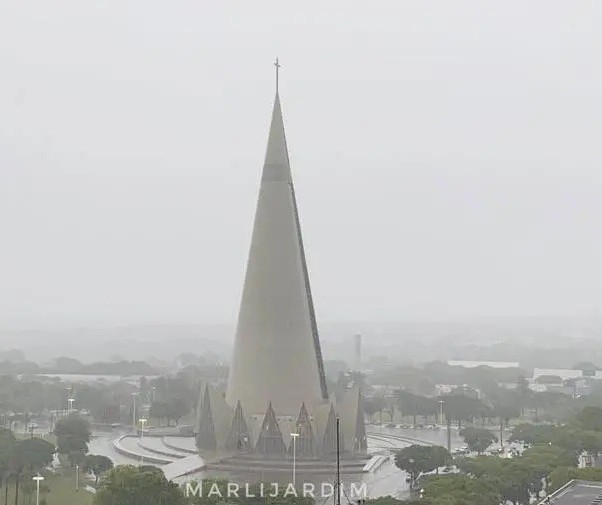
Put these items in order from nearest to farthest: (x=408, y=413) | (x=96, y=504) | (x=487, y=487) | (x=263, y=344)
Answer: (x=96, y=504), (x=487, y=487), (x=263, y=344), (x=408, y=413)

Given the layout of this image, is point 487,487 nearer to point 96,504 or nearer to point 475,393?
point 96,504

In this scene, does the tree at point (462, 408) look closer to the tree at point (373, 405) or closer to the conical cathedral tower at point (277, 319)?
the tree at point (373, 405)

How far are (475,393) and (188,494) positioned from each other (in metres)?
37.0

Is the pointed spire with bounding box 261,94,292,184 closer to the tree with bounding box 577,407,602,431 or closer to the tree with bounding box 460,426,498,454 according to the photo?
the tree with bounding box 460,426,498,454

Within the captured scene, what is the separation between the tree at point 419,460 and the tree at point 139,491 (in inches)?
366

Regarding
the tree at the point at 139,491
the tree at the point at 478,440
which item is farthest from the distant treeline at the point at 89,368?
the tree at the point at 139,491

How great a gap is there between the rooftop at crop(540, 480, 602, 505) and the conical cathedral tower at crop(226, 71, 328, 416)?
9.13 metres

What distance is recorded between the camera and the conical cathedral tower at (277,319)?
28.3 m

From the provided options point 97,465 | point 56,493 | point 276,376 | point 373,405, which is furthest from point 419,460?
point 373,405

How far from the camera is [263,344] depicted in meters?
28.8

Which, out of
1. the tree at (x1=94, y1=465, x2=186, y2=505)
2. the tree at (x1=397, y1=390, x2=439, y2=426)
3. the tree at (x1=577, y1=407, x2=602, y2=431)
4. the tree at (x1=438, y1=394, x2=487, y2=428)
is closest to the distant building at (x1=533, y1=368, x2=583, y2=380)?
the tree at (x1=397, y1=390, x2=439, y2=426)

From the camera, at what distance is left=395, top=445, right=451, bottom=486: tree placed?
2597 centimetres

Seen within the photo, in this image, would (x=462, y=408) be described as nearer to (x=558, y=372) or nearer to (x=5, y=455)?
(x=5, y=455)

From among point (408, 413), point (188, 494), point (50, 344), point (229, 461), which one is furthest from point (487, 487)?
point (50, 344)
